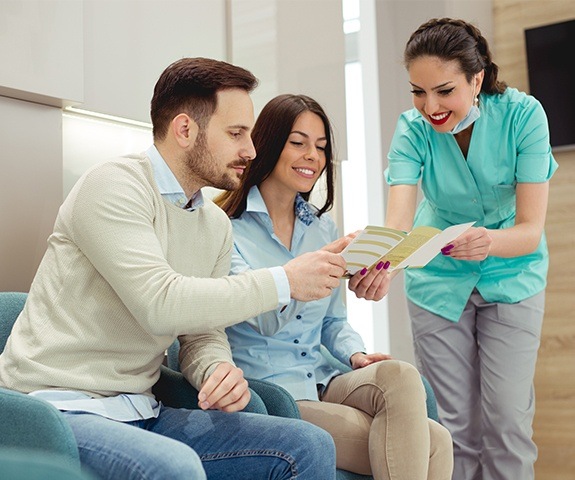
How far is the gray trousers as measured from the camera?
8.39 ft

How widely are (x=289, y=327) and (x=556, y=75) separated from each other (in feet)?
7.72

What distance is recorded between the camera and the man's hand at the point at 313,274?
5.25 feet

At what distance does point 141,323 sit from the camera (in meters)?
1.48

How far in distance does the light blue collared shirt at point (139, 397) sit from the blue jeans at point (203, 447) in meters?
0.02

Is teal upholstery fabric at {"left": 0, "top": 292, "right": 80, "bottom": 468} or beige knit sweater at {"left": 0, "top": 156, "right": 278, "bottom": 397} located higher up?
beige knit sweater at {"left": 0, "top": 156, "right": 278, "bottom": 397}

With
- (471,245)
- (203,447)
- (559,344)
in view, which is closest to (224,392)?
(203,447)

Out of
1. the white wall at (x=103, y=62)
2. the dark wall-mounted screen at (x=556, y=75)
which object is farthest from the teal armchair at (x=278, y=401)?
the dark wall-mounted screen at (x=556, y=75)

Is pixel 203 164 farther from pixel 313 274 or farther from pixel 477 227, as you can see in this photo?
pixel 477 227

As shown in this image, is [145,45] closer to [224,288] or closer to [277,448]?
[224,288]

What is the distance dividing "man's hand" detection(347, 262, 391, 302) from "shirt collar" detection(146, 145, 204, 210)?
48 centimetres

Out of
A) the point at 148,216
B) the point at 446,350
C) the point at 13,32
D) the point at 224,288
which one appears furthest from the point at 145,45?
the point at 446,350

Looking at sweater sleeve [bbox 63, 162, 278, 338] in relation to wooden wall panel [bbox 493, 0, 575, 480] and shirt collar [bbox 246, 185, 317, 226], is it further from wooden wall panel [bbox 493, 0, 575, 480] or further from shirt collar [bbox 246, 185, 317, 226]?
wooden wall panel [bbox 493, 0, 575, 480]

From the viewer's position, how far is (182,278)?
148 cm

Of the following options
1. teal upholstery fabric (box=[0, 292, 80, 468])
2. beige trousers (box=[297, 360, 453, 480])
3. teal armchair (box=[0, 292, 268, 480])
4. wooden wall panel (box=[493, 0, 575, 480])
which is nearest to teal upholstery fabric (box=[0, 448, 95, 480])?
teal armchair (box=[0, 292, 268, 480])
